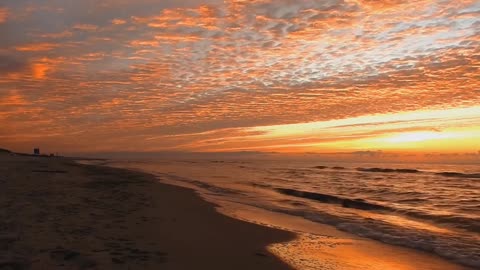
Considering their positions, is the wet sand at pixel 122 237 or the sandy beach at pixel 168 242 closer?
the wet sand at pixel 122 237

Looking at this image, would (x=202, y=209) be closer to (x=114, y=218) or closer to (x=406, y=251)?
(x=114, y=218)

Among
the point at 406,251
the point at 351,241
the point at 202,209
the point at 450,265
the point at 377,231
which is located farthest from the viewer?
the point at 202,209

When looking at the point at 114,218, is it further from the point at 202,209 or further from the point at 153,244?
the point at 202,209

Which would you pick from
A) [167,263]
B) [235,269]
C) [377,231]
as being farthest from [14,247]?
[377,231]

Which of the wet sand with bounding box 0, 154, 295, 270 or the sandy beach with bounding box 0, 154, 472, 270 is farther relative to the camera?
the sandy beach with bounding box 0, 154, 472, 270

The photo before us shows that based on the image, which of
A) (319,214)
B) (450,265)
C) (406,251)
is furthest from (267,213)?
(450,265)

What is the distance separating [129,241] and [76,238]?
1.06 metres

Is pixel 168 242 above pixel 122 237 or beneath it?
beneath

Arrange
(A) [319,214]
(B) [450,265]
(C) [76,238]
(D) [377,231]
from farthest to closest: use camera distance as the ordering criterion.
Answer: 1. (A) [319,214]
2. (D) [377,231]
3. (B) [450,265]
4. (C) [76,238]

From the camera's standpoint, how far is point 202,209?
15.0m

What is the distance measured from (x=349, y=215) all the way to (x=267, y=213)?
11.5 feet

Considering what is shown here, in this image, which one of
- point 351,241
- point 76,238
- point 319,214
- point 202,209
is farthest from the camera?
point 319,214

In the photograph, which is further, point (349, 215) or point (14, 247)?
point (349, 215)

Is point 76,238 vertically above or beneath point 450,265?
above
